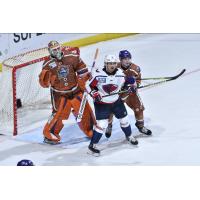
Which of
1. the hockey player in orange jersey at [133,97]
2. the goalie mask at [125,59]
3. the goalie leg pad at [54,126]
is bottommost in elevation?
the goalie leg pad at [54,126]

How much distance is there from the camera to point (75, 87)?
20.7 feet

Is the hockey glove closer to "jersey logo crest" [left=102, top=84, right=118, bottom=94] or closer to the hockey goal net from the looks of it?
"jersey logo crest" [left=102, top=84, right=118, bottom=94]

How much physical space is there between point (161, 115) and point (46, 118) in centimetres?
78

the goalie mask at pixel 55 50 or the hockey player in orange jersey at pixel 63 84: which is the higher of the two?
the goalie mask at pixel 55 50

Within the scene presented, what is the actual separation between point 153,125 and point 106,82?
1.55 ft

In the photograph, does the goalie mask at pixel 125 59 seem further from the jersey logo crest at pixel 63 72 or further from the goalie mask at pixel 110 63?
the jersey logo crest at pixel 63 72

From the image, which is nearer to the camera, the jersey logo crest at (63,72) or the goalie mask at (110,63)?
the goalie mask at (110,63)

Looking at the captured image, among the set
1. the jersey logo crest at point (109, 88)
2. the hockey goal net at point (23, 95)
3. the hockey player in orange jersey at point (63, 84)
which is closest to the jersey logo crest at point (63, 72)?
the hockey player in orange jersey at point (63, 84)

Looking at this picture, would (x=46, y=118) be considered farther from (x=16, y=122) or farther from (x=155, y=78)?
(x=155, y=78)

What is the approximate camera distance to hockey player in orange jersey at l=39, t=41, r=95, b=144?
626 cm

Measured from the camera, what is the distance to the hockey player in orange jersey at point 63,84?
6.26 metres

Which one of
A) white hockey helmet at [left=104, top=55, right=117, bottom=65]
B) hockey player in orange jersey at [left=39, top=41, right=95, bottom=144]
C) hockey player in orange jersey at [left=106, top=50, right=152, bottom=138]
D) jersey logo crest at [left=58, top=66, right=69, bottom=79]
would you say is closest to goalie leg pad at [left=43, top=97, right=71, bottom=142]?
hockey player in orange jersey at [left=39, top=41, right=95, bottom=144]

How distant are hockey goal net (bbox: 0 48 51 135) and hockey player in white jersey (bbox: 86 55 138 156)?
0.35 meters

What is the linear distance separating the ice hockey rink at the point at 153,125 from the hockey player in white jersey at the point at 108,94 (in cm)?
7
